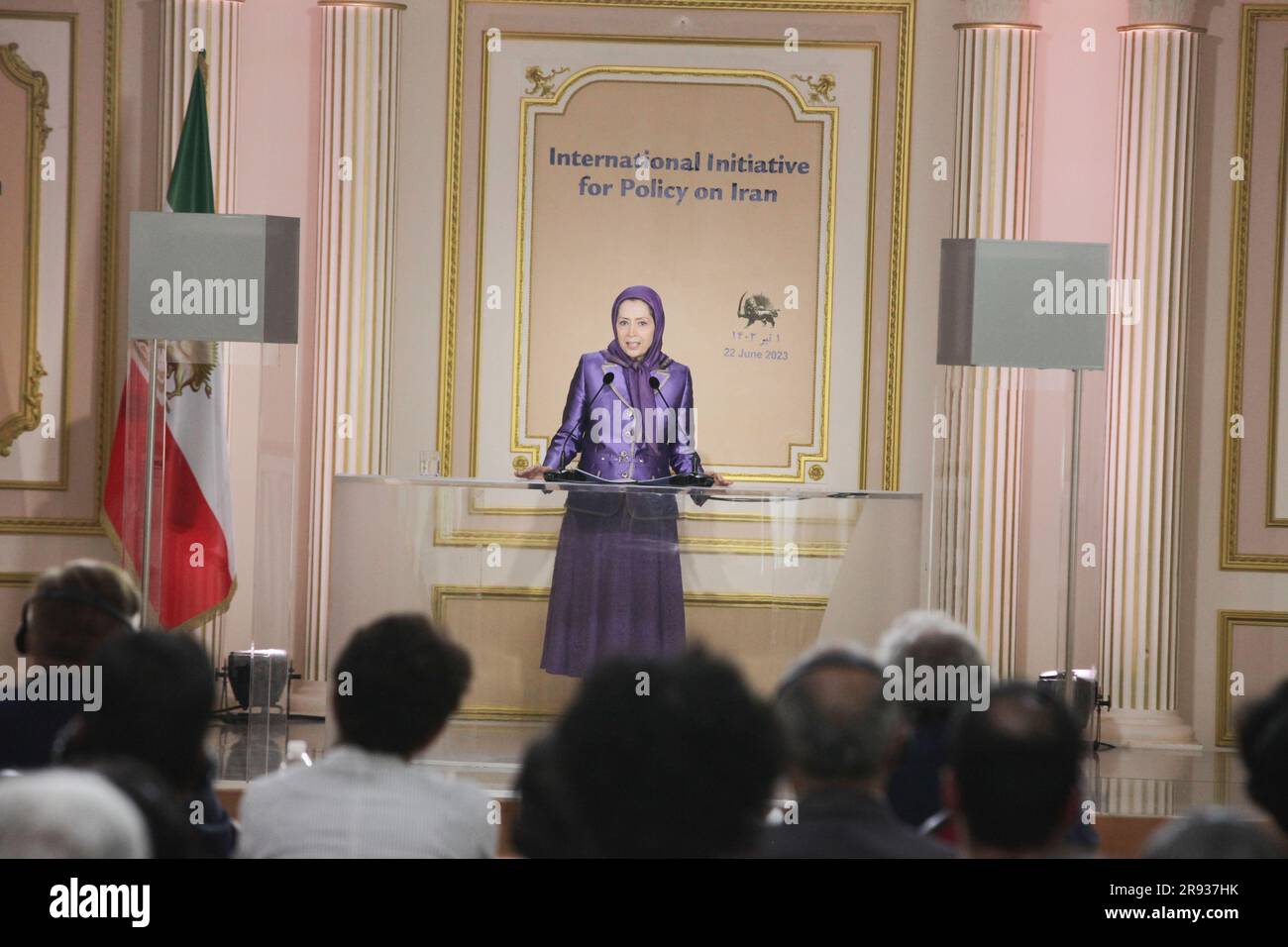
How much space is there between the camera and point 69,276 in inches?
271

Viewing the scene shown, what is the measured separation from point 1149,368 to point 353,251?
348 cm

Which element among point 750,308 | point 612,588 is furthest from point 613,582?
point 750,308

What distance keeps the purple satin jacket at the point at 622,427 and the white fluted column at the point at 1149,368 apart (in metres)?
2.06

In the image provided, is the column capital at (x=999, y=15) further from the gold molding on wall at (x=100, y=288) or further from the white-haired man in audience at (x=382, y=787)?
the white-haired man in audience at (x=382, y=787)

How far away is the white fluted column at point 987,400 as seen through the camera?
4.76 meters

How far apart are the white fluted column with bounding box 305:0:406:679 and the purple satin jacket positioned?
132 cm


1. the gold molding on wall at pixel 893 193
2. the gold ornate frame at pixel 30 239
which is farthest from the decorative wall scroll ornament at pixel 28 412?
the gold molding on wall at pixel 893 193

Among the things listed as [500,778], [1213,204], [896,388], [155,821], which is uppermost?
[1213,204]

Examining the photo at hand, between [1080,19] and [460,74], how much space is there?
109 inches

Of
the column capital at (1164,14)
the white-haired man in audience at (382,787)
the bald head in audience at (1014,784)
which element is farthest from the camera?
the column capital at (1164,14)

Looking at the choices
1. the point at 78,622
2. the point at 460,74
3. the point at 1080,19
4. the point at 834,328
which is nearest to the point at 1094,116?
the point at 1080,19
